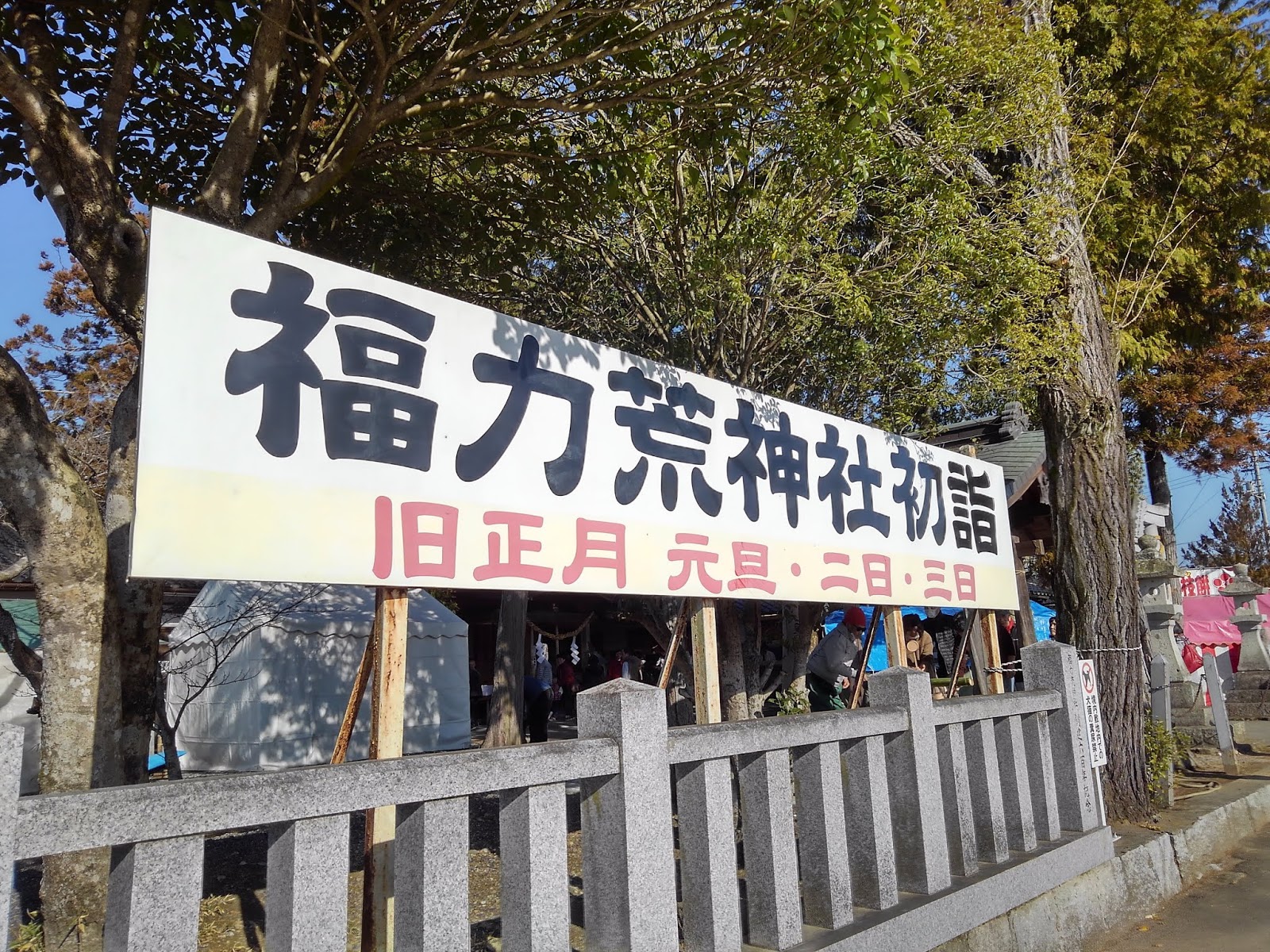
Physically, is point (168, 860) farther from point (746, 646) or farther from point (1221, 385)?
point (1221, 385)

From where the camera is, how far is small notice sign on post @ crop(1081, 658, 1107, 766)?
6395 mm

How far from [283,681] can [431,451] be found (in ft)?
33.7

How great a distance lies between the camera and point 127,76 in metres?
5.58

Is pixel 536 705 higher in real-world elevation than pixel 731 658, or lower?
lower

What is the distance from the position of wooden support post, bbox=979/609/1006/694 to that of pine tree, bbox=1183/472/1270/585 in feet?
93.2

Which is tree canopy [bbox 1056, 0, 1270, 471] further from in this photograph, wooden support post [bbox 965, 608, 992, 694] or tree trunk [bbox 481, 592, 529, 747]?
tree trunk [bbox 481, 592, 529, 747]

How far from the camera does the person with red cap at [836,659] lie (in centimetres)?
845

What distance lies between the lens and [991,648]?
7500mm

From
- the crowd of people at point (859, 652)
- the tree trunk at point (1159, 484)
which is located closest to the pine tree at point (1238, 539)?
the tree trunk at point (1159, 484)

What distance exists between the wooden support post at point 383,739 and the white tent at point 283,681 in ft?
29.5

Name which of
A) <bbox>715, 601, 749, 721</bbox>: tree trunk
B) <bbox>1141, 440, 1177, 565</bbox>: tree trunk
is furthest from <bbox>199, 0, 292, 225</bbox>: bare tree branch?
<bbox>1141, 440, 1177, 565</bbox>: tree trunk

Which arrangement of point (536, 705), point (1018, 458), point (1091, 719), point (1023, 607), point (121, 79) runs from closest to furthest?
point (121, 79)
point (1091, 719)
point (1023, 607)
point (1018, 458)
point (536, 705)

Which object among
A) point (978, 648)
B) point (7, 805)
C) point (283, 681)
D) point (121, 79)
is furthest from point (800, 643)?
point (7, 805)

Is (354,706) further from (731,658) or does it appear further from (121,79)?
(731,658)
